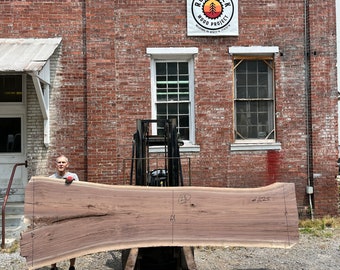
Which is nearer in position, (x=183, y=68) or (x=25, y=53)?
(x=25, y=53)

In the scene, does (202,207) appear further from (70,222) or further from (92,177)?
(92,177)

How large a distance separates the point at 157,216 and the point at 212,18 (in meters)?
5.03

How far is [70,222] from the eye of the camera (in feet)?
14.5

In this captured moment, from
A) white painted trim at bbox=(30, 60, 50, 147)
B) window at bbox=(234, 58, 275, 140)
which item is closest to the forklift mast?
white painted trim at bbox=(30, 60, 50, 147)

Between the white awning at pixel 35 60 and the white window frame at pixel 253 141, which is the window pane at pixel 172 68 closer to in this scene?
the white window frame at pixel 253 141

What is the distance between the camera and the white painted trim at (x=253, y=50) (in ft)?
26.2

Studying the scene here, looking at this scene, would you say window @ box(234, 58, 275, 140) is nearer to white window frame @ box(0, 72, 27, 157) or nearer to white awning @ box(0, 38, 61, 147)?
white awning @ box(0, 38, 61, 147)

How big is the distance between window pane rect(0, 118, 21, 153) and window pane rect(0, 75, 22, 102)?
44 cm

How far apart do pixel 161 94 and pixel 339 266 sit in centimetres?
463

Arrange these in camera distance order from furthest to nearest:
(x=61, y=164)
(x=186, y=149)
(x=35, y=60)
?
(x=186, y=149), (x=35, y=60), (x=61, y=164)

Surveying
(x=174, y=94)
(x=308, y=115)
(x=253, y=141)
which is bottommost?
(x=253, y=141)

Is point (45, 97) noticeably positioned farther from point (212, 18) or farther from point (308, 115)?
point (308, 115)

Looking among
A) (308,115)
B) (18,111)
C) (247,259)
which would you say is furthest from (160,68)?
(247,259)

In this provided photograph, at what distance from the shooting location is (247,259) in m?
5.93
